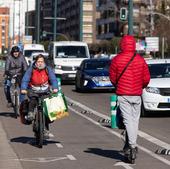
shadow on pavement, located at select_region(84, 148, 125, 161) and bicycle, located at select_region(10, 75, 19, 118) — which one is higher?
bicycle, located at select_region(10, 75, 19, 118)

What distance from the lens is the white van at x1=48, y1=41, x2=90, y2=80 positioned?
3469cm

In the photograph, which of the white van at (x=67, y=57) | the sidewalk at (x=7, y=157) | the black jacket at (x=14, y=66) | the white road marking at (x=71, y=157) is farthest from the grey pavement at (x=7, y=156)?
the white van at (x=67, y=57)

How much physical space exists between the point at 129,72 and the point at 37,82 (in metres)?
2.61

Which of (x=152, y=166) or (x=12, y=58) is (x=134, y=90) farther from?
(x=12, y=58)

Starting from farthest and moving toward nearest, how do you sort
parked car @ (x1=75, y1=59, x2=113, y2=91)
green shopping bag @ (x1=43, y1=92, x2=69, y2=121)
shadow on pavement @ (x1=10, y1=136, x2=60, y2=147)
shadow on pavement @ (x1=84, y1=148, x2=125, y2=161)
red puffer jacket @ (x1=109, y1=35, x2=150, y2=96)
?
parked car @ (x1=75, y1=59, x2=113, y2=91) < shadow on pavement @ (x1=10, y1=136, x2=60, y2=147) < green shopping bag @ (x1=43, y1=92, x2=69, y2=121) < shadow on pavement @ (x1=84, y1=148, x2=125, y2=161) < red puffer jacket @ (x1=109, y1=35, x2=150, y2=96)

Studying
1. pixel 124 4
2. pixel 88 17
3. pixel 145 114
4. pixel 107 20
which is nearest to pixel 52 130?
pixel 145 114

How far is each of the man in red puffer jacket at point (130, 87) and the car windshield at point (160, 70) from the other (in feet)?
29.0

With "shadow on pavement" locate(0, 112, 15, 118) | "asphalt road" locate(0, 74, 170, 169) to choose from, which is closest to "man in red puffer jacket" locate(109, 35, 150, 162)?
"asphalt road" locate(0, 74, 170, 169)

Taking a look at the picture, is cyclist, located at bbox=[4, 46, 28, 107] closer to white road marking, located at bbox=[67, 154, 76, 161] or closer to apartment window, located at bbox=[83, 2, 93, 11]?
white road marking, located at bbox=[67, 154, 76, 161]

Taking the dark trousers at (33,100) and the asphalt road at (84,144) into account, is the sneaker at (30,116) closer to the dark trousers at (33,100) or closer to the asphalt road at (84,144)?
the dark trousers at (33,100)

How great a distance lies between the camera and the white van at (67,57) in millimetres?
34688

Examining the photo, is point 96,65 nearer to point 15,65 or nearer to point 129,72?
point 15,65

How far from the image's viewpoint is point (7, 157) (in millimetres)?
10961

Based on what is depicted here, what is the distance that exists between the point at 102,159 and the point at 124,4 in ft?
400
